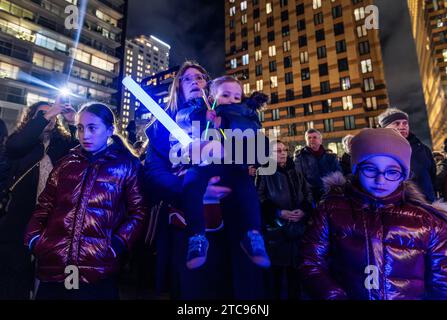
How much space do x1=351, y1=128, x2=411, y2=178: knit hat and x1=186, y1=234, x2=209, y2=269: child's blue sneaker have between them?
1.49 metres

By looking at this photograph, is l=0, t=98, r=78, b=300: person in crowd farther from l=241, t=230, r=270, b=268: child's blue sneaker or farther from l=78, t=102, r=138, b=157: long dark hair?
l=241, t=230, r=270, b=268: child's blue sneaker

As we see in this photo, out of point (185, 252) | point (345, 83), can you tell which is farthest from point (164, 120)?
point (345, 83)

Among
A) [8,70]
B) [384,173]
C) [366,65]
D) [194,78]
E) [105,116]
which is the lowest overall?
[384,173]

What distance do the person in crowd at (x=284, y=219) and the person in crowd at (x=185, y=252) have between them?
1.51 m

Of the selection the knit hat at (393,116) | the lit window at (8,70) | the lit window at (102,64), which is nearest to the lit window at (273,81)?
the lit window at (102,64)

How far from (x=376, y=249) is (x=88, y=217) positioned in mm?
2272

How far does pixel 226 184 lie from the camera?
6.30 ft

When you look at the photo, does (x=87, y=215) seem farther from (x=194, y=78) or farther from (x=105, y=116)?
(x=194, y=78)

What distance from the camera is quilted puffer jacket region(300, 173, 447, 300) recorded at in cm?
168

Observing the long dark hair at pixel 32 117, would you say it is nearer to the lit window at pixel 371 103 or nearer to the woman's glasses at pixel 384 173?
the woman's glasses at pixel 384 173

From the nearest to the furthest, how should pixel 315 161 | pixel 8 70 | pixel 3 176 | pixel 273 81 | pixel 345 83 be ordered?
pixel 3 176, pixel 315 161, pixel 8 70, pixel 345 83, pixel 273 81

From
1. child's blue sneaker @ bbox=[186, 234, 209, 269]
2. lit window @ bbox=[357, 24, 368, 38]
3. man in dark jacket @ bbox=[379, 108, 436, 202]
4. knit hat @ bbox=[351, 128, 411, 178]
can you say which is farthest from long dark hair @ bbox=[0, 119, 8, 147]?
lit window @ bbox=[357, 24, 368, 38]

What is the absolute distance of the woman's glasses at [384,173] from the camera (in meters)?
1.90
